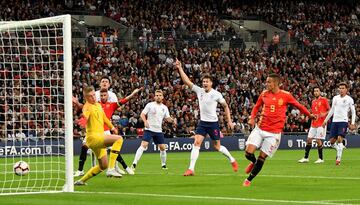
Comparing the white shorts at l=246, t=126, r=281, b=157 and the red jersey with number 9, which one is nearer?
the white shorts at l=246, t=126, r=281, b=157

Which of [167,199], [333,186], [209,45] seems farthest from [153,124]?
[209,45]

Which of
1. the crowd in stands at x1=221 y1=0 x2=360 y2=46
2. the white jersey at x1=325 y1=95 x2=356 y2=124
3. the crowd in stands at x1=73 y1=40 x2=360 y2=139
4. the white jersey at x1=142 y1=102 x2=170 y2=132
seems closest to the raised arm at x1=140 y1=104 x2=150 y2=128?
the white jersey at x1=142 y1=102 x2=170 y2=132

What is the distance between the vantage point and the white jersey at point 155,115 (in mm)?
26859

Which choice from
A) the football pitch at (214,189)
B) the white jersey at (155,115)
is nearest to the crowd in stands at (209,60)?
the white jersey at (155,115)

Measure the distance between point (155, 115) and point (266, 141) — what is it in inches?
349

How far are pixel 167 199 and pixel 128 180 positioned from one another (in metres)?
5.67

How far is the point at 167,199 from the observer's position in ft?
49.9

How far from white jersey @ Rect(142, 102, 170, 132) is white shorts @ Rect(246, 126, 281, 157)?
8356 mm

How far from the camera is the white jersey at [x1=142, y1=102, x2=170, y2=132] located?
2686cm

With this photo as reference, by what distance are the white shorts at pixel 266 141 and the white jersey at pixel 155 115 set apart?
836 centimetres

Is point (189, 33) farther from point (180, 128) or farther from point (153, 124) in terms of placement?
point (153, 124)

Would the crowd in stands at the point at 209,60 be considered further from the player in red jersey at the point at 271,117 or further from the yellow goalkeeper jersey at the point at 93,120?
the player in red jersey at the point at 271,117

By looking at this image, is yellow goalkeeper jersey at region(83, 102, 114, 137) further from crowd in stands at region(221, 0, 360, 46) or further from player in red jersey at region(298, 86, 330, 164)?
crowd in stands at region(221, 0, 360, 46)

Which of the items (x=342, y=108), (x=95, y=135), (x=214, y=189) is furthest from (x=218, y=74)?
(x=214, y=189)
